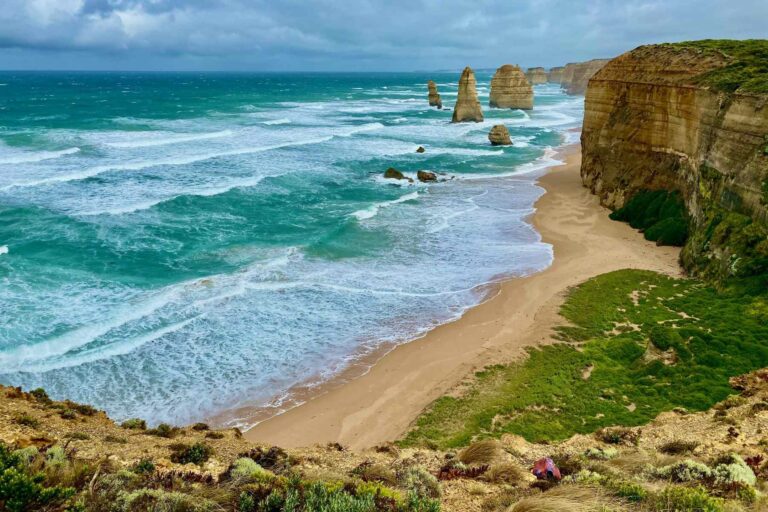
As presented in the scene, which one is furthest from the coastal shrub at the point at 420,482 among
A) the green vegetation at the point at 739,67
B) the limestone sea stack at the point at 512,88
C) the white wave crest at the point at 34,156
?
the limestone sea stack at the point at 512,88

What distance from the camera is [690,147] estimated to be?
26.3 meters

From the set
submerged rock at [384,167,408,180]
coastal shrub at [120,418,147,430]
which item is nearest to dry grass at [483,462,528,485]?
coastal shrub at [120,418,147,430]

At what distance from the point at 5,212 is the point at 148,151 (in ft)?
68.6

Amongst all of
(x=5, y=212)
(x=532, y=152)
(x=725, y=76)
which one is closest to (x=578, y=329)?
(x=725, y=76)

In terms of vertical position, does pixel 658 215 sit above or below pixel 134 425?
above

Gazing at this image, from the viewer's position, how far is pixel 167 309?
20109mm

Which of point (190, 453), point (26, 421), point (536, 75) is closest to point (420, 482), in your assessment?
point (190, 453)

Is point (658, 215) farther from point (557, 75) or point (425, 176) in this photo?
point (557, 75)

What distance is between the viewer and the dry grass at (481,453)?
973 centimetres

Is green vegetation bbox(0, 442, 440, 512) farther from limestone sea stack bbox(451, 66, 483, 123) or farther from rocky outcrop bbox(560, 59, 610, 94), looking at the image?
rocky outcrop bbox(560, 59, 610, 94)

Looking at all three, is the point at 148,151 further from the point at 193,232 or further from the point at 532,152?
the point at 532,152

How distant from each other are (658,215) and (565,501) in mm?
26221

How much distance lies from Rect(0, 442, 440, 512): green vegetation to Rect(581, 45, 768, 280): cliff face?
1850cm

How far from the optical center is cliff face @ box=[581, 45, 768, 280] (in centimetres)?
2006
